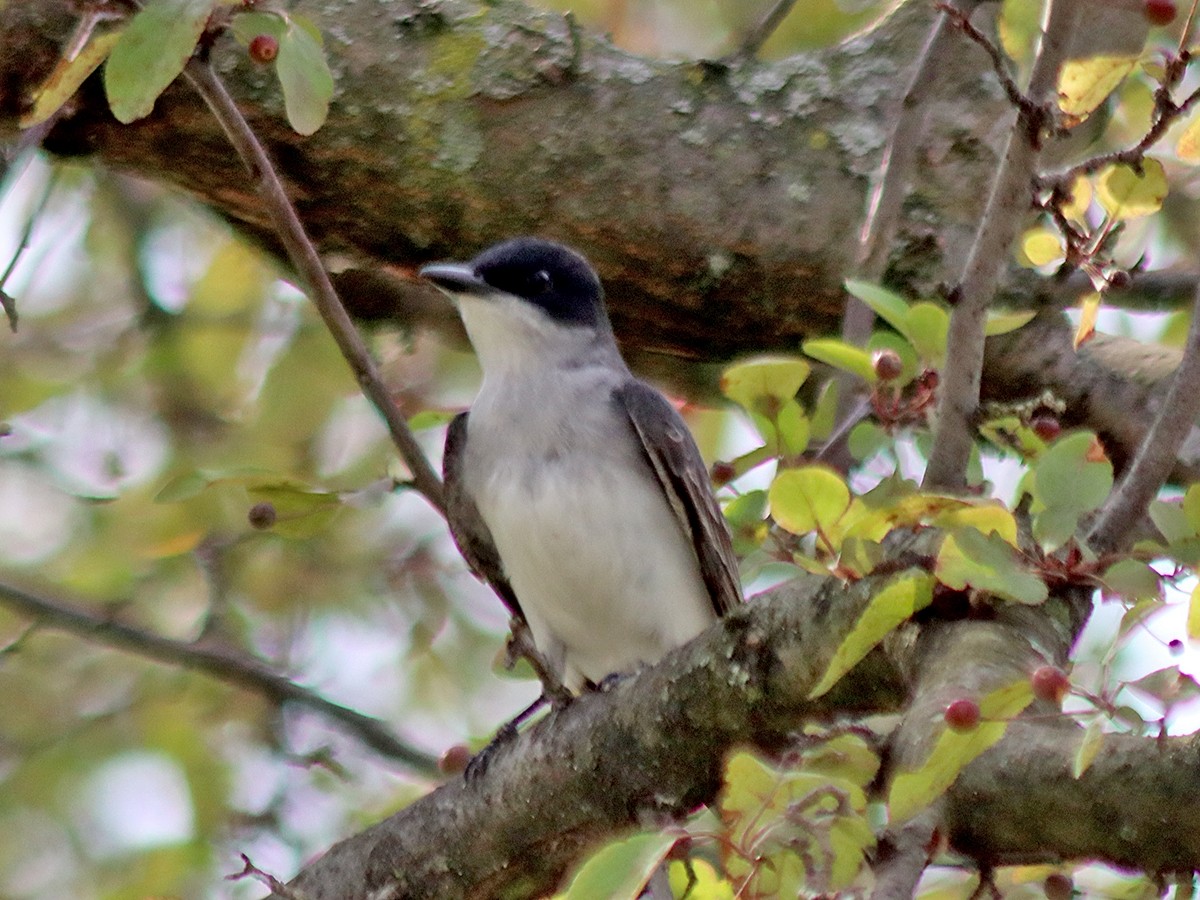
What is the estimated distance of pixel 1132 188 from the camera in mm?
2643

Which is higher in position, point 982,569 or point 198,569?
point 982,569

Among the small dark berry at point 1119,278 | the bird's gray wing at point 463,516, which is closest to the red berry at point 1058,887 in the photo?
the small dark berry at point 1119,278

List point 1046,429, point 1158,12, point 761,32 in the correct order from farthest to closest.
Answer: point 761,32 < point 1046,429 < point 1158,12

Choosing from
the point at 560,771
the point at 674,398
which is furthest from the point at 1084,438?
the point at 674,398

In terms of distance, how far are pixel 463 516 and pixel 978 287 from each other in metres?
2.07

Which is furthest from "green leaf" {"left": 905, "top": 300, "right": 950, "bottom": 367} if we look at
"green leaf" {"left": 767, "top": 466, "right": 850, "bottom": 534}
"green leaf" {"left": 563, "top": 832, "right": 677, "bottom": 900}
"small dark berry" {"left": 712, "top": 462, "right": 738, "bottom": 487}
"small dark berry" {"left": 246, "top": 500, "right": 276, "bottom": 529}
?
"small dark berry" {"left": 246, "top": 500, "right": 276, "bottom": 529}

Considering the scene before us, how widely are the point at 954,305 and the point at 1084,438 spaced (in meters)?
0.37

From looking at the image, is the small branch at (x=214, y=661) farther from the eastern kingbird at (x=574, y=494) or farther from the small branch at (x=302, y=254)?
the small branch at (x=302, y=254)

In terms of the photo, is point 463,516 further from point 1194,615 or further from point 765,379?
point 1194,615

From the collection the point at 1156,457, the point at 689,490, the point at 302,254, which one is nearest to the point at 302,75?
the point at 302,254

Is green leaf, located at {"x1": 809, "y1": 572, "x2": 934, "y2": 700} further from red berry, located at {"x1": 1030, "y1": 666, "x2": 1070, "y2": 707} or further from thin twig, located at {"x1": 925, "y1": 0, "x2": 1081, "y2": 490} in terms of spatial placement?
thin twig, located at {"x1": 925, "y1": 0, "x2": 1081, "y2": 490}

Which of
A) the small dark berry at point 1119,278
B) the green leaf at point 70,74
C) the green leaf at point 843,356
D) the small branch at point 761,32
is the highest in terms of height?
the green leaf at point 70,74

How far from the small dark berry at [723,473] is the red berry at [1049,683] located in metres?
1.48

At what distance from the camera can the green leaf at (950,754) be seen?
1873 millimetres
